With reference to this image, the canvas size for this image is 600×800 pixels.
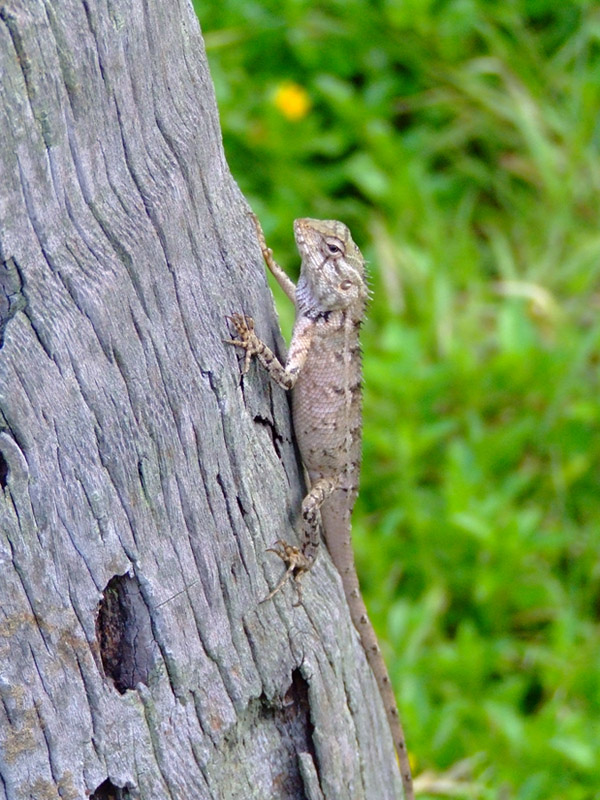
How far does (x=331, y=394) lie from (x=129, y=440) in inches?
65.0

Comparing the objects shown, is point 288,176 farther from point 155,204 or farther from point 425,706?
point 155,204

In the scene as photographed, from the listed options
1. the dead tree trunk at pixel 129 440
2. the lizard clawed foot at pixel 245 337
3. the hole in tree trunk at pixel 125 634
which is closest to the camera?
the dead tree trunk at pixel 129 440

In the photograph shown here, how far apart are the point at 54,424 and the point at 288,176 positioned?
5159mm

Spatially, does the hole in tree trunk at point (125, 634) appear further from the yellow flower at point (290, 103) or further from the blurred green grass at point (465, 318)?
the yellow flower at point (290, 103)

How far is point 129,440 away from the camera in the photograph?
248 centimetres

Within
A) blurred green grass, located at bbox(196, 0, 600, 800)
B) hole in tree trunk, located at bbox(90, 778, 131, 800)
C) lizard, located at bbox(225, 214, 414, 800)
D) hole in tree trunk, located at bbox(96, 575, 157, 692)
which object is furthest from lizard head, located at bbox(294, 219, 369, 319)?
hole in tree trunk, located at bbox(90, 778, 131, 800)

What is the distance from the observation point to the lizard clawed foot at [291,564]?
297 centimetres

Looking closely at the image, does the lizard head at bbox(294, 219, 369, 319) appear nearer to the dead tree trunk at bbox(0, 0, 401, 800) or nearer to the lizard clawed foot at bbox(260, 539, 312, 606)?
the dead tree trunk at bbox(0, 0, 401, 800)

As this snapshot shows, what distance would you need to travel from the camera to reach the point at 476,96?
Answer: 7.68 metres

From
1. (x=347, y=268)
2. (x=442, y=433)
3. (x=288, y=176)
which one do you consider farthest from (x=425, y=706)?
(x=288, y=176)

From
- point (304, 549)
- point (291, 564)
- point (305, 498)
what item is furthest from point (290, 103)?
point (291, 564)

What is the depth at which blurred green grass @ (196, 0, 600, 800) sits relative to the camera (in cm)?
537

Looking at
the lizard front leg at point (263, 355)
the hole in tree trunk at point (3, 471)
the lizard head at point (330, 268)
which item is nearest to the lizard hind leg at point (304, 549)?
the lizard front leg at point (263, 355)

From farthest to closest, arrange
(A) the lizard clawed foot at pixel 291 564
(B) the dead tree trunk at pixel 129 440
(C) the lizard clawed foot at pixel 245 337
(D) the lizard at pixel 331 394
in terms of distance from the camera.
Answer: (D) the lizard at pixel 331 394 → (A) the lizard clawed foot at pixel 291 564 → (C) the lizard clawed foot at pixel 245 337 → (B) the dead tree trunk at pixel 129 440
